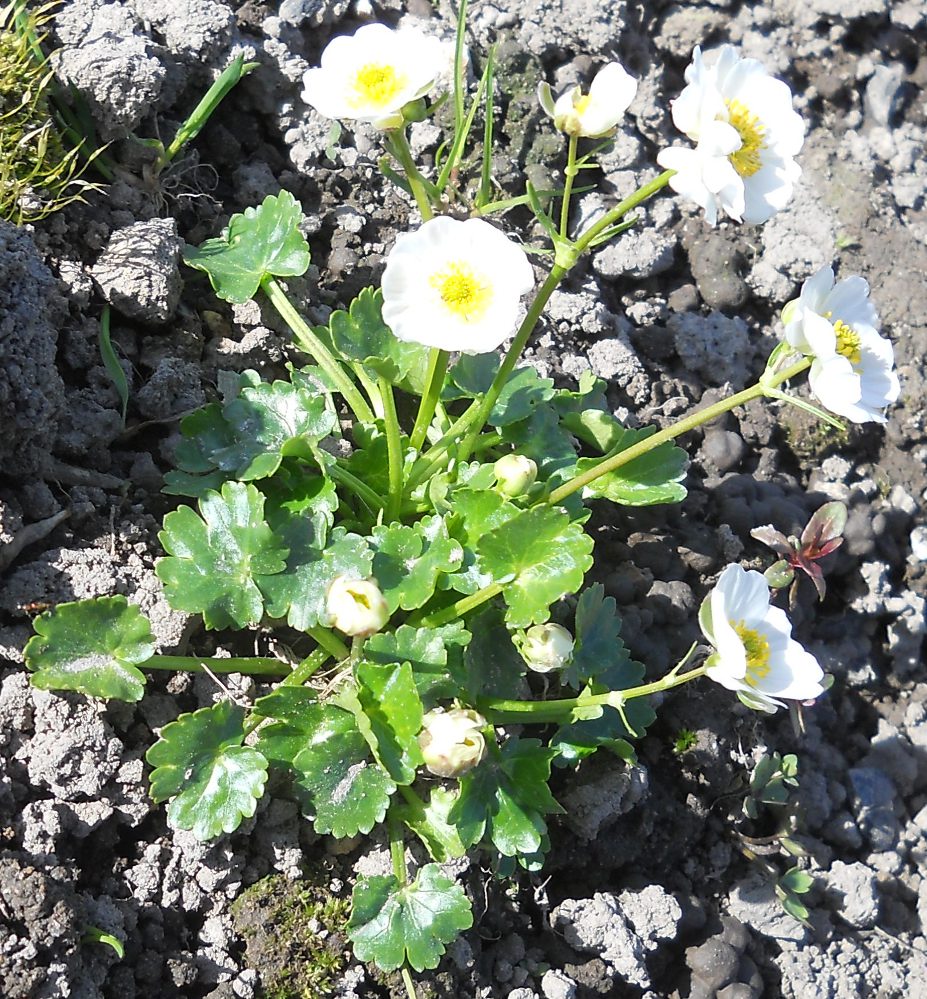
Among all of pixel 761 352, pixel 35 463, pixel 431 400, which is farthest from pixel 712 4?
pixel 35 463

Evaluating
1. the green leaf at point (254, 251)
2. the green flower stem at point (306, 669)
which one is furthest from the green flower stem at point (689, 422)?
the green leaf at point (254, 251)

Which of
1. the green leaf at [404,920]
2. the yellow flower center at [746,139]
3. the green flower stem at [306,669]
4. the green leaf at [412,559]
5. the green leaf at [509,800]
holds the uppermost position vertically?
the yellow flower center at [746,139]

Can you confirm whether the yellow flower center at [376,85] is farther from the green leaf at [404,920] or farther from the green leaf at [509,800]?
the green leaf at [404,920]

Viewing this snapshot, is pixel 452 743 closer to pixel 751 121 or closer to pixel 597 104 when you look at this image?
pixel 597 104

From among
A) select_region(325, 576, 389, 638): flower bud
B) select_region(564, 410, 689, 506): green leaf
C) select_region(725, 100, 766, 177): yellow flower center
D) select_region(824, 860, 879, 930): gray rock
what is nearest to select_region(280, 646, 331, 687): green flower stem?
select_region(325, 576, 389, 638): flower bud

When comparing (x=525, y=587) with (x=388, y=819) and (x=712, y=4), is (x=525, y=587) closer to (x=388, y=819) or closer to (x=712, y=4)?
(x=388, y=819)

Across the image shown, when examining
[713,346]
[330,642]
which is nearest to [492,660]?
[330,642]
